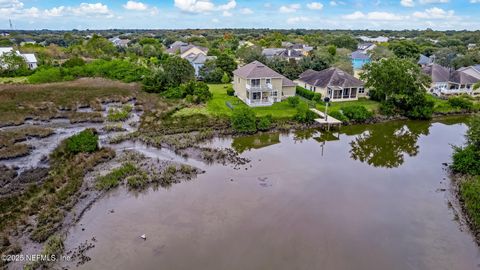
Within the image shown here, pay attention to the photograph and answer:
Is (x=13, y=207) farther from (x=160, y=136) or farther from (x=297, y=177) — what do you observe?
(x=297, y=177)

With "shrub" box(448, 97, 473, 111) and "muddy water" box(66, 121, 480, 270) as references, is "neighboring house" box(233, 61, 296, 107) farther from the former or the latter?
"shrub" box(448, 97, 473, 111)

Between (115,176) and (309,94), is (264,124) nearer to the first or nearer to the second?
(309,94)

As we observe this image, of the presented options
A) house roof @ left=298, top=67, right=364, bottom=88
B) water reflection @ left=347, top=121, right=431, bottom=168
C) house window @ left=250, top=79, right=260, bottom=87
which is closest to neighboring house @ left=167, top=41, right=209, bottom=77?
house window @ left=250, top=79, right=260, bottom=87

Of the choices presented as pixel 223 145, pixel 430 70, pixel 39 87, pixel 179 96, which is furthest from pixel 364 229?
pixel 39 87

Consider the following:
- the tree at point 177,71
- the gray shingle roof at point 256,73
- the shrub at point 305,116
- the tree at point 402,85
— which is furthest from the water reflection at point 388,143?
the tree at point 177,71

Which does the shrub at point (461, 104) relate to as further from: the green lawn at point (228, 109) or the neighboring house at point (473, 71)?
the green lawn at point (228, 109)

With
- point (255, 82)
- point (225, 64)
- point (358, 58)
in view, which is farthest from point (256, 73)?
point (358, 58)

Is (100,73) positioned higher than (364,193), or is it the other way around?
(100,73)
